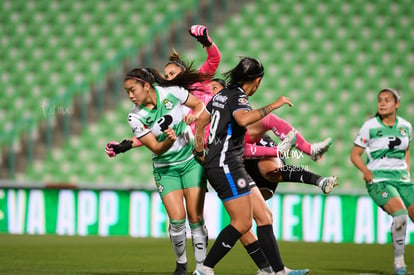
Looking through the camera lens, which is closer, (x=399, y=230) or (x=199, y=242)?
(x=199, y=242)

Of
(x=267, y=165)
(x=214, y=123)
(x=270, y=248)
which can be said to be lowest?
(x=270, y=248)

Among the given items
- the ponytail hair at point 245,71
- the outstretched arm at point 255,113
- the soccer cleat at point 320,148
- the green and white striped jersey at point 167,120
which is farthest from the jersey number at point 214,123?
the soccer cleat at point 320,148

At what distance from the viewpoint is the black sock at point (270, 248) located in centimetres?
652

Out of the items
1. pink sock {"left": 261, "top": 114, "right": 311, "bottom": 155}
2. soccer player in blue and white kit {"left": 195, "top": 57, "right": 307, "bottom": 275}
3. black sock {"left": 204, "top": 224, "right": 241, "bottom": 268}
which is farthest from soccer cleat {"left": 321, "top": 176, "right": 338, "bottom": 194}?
black sock {"left": 204, "top": 224, "right": 241, "bottom": 268}

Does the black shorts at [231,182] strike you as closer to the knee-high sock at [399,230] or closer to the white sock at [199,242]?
the white sock at [199,242]

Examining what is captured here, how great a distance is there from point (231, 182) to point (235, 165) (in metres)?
0.16

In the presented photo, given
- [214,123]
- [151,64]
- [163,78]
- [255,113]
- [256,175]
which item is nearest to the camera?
[255,113]

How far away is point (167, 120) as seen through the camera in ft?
23.7

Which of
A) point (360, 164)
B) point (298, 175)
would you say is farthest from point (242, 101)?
point (360, 164)

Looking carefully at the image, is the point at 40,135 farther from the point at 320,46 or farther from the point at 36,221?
the point at 320,46

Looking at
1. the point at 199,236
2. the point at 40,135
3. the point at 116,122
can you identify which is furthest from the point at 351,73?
the point at 199,236

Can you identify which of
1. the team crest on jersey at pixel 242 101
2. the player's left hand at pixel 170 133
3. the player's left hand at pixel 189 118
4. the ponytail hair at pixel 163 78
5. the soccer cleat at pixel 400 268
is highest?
the ponytail hair at pixel 163 78

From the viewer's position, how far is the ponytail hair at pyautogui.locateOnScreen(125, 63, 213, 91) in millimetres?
7184

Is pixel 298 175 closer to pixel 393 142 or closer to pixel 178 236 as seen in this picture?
pixel 178 236
